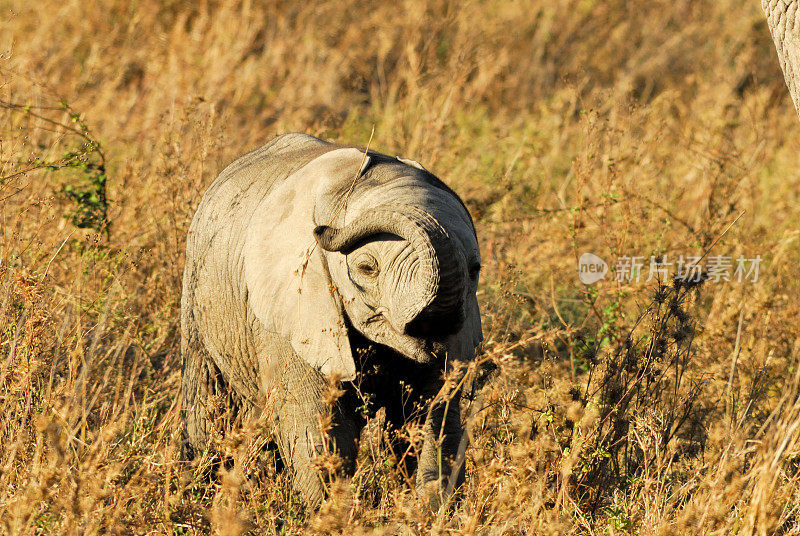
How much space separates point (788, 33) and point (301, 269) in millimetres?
2200

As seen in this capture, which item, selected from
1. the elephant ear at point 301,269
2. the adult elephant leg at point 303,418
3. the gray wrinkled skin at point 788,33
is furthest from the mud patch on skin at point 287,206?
the gray wrinkled skin at point 788,33

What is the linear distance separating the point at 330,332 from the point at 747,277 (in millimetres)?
4107

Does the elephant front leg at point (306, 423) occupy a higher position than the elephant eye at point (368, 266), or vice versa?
the elephant eye at point (368, 266)

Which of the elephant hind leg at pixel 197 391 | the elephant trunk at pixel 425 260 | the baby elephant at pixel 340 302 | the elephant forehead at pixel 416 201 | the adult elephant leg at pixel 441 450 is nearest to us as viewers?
the elephant trunk at pixel 425 260

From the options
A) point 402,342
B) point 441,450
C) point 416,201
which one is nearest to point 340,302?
point 402,342

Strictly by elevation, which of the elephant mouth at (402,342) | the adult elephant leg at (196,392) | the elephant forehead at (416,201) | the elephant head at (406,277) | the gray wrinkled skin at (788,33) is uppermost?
the gray wrinkled skin at (788,33)

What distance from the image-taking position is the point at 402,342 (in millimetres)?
3463

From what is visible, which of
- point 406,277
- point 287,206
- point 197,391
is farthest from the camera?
point 197,391

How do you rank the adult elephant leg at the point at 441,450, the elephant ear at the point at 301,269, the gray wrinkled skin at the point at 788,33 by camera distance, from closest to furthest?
the elephant ear at the point at 301,269
the adult elephant leg at the point at 441,450
the gray wrinkled skin at the point at 788,33

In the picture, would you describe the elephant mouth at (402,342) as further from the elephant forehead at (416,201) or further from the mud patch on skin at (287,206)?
the mud patch on skin at (287,206)

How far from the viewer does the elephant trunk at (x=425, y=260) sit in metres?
3.21

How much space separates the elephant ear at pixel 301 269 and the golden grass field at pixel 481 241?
468 mm

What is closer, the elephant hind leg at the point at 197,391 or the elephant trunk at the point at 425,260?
the elephant trunk at the point at 425,260

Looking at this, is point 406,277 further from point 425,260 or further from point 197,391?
point 197,391
